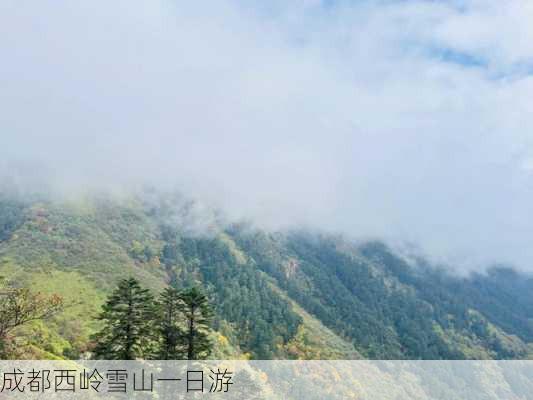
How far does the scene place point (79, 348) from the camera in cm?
11825

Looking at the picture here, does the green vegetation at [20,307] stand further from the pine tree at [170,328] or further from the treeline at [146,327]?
the pine tree at [170,328]

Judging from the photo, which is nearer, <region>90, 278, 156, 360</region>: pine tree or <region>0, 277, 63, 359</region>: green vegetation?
<region>0, 277, 63, 359</region>: green vegetation

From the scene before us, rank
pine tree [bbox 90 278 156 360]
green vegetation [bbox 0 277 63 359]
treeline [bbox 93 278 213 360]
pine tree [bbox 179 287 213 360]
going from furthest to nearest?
pine tree [bbox 179 287 213 360]
treeline [bbox 93 278 213 360]
pine tree [bbox 90 278 156 360]
green vegetation [bbox 0 277 63 359]

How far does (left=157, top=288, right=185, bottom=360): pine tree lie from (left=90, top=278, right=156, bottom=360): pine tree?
132 cm

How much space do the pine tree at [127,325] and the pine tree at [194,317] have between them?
3.37 metres

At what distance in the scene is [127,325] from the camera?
5006cm

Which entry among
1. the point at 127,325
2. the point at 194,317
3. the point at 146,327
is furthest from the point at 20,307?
the point at 194,317

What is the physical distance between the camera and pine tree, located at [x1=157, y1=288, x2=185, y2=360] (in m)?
51.8

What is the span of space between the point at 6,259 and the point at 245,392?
15033 centimetres

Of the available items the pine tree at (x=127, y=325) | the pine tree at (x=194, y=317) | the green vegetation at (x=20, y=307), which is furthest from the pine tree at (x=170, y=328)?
the green vegetation at (x=20, y=307)

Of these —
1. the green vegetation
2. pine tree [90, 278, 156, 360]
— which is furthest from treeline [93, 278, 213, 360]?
the green vegetation

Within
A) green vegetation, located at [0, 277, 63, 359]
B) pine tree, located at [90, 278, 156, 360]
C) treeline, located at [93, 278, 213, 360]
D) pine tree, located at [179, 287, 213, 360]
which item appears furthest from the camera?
pine tree, located at [179, 287, 213, 360]

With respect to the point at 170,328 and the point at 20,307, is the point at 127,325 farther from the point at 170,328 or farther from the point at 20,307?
the point at 20,307

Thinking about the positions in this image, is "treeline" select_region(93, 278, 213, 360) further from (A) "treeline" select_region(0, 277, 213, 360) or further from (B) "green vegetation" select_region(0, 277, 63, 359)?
(B) "green vegetation" select_region(0, 277, 63, 359)
